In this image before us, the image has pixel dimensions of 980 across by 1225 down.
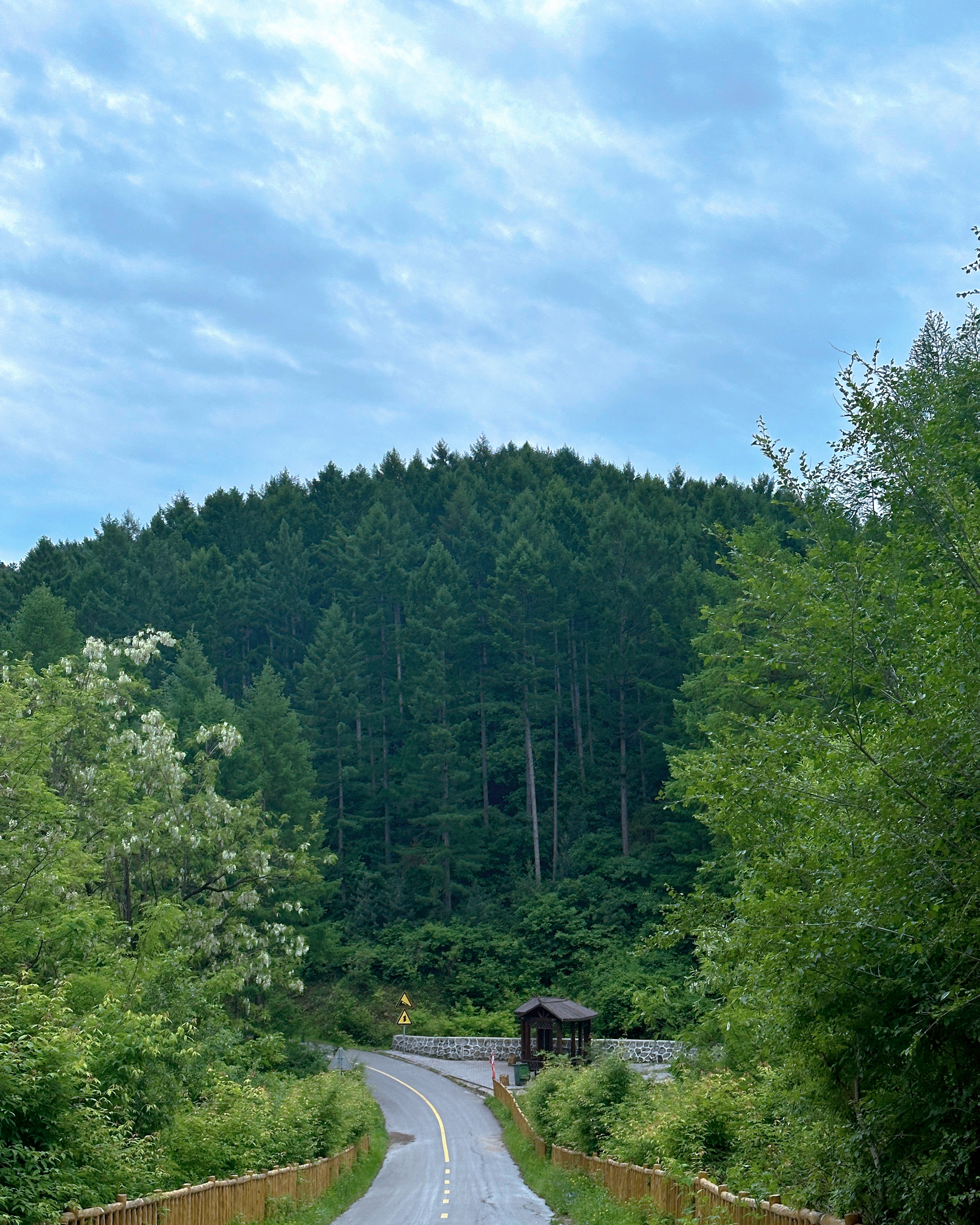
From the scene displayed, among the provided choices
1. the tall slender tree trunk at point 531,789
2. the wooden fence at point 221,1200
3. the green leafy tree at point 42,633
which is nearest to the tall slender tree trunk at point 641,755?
the tall slender tree trunk at point 531,789

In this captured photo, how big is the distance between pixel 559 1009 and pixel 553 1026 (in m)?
2.65

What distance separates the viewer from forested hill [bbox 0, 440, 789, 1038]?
2125 inches

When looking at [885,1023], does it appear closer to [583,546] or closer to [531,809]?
[531,809]

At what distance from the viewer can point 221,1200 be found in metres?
12.8

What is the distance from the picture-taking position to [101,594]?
69.2 m

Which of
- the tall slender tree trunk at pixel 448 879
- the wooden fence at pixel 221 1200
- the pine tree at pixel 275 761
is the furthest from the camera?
the tall slender tree trunk at pixel 448 879

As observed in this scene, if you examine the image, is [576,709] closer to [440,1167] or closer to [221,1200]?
[440,1167]

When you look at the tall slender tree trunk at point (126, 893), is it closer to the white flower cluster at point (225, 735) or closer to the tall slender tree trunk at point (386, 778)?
the white flower cluster at point (225, 735)

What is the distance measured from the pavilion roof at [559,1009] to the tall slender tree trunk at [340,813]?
85.3 ft

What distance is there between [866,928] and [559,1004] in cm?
3278

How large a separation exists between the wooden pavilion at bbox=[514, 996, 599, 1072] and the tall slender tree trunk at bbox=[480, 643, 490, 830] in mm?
24510

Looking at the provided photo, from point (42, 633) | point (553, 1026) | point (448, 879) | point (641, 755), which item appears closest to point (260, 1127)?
point (553, 1026)

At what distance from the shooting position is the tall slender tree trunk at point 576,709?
67.3 meters

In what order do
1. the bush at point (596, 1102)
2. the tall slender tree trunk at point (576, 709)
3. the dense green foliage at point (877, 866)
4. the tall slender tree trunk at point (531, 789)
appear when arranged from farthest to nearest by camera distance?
the tall slender tree trunk at point (576, 709)
the tall slender tree trunk at point (531, 789)
the bush at point (596, 1102)
the dense green foliage at point (877, 866)
